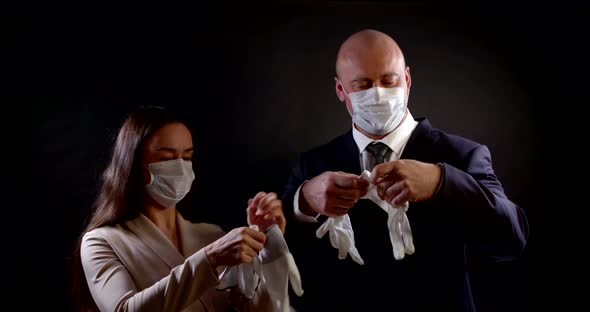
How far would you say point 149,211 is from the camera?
181 cm

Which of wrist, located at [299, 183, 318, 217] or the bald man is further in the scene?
wrist, located at [299, 183, 318, 217]

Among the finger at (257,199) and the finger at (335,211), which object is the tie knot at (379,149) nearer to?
the finger at (335,211)

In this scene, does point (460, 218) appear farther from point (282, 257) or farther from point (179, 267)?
point (179, 267)

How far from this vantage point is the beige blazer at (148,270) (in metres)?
1.59

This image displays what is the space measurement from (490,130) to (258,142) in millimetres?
697

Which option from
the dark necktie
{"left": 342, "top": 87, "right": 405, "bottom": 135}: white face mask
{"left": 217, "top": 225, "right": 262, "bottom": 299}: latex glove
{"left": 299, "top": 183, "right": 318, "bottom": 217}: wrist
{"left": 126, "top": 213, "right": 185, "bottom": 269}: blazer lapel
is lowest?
{"left": 217, "top": 225, "right": 262, "bottom": 299}: latex glove

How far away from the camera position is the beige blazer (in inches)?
62.5

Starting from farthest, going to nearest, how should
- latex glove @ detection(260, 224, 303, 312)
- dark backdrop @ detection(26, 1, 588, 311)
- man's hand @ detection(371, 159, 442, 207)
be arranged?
dark backdrop @ detection(26, 1, 588, 311)
latex glove @ detection(260, 224, 303, 312)
man's hand @ detection(371, 159, 442, 207)

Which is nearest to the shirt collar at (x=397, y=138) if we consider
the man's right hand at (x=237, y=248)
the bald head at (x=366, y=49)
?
the bald head at (x=366, y=49)

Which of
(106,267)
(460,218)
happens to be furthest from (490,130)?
(106,267)

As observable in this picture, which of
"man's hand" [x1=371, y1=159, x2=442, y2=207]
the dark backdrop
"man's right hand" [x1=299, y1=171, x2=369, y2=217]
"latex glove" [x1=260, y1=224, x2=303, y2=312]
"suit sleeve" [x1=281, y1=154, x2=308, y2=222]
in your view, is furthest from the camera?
the dark backdrop

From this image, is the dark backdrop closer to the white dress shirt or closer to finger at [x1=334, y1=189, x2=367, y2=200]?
the white dress shirt

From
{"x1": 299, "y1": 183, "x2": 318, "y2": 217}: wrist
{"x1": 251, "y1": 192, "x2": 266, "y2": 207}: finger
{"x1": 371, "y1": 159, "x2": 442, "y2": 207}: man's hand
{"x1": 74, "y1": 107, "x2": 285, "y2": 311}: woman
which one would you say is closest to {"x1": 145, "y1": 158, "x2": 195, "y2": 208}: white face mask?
{"x1": 74, "y1": 107, "x2": 285, "y2": 311}: woman

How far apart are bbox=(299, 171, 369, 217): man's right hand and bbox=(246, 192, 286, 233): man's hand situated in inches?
4.3
